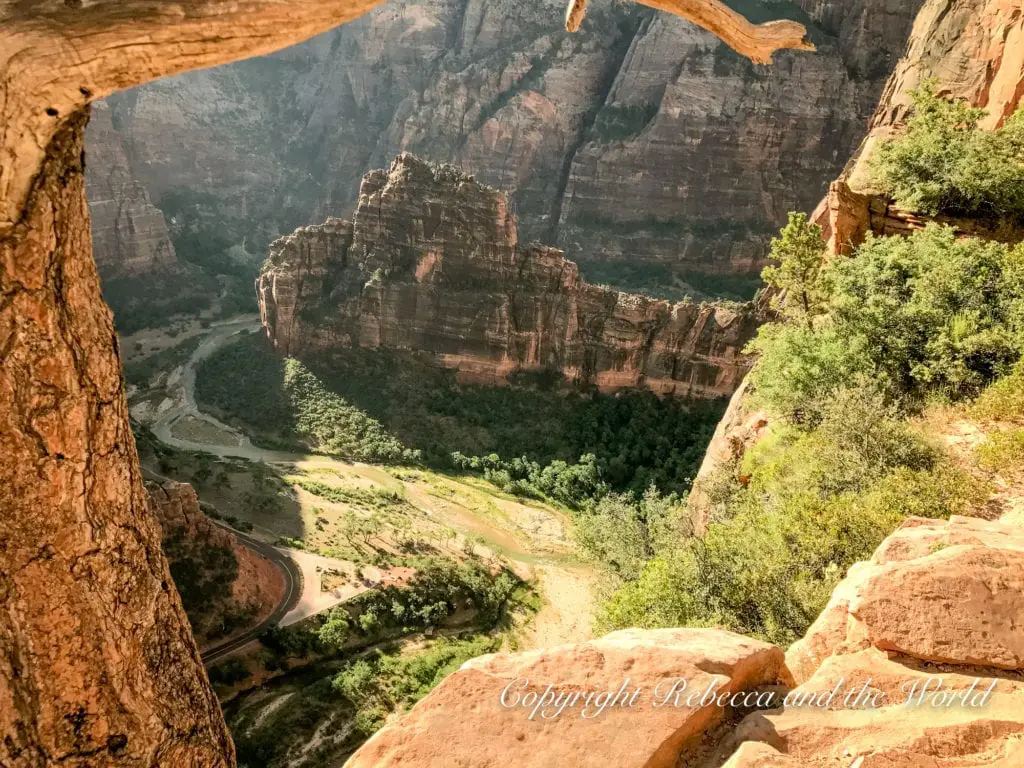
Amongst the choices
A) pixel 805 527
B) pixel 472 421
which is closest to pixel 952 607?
pixel 805 527

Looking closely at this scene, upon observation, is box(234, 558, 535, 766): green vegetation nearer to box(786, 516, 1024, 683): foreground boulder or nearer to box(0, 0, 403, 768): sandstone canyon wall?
box(0, 0, 403, 768): sandstone canyon wall

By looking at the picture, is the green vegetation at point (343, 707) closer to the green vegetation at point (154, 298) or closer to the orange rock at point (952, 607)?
the orange rock at point (952, 607)

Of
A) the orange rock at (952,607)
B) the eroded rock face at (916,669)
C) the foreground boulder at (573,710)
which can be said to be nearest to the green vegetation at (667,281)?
the eroded rock face at (916,669)

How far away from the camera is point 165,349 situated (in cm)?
6259

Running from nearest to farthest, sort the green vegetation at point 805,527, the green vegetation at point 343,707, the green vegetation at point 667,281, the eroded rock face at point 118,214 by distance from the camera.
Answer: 1. the green vegetation at point 805,527
2. the green vegetation at point 343,707
3. the eroded rock face at point 118,214
4. the green vegetation at point 667,281

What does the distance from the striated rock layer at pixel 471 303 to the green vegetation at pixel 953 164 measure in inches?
1016

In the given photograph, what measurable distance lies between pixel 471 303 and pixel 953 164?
3450 centimetres

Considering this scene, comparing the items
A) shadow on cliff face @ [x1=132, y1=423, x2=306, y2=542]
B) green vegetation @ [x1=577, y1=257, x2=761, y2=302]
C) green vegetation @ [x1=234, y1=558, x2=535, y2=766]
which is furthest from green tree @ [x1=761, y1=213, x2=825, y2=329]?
green vegetation @ [x1=577, y1=257, x2=761, y2=302]

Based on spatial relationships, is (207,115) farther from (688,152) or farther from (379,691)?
(379,691)

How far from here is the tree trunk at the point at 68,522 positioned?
2.83 meters

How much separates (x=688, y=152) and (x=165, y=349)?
204ft

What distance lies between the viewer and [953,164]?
593 inches

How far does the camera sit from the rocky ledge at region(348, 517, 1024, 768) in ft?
12.2

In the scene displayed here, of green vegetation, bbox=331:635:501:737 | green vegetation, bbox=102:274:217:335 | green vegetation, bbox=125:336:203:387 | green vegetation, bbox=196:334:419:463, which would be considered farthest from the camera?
green vegetation, bbox=102:274:217:335
